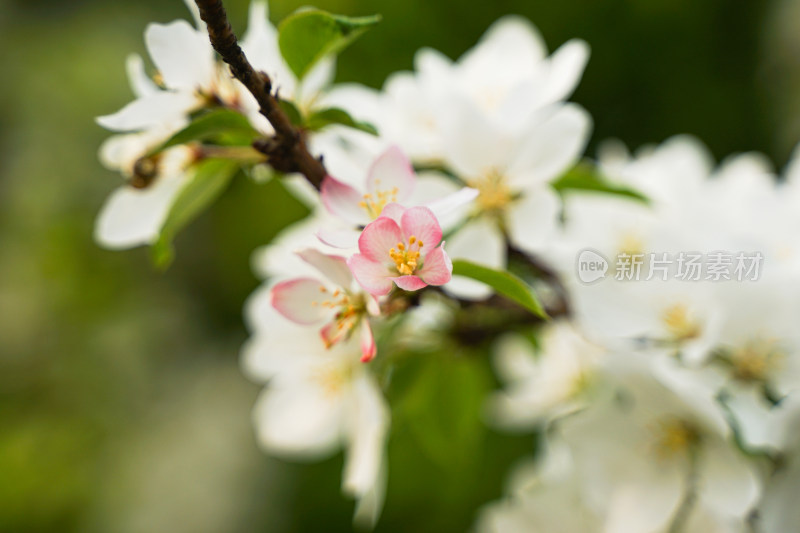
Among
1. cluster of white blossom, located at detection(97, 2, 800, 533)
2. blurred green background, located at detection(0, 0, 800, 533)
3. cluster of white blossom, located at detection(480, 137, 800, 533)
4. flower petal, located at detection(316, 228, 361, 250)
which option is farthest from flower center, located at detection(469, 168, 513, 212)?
blurred green background, located at detection(0, 0, 800, 533)

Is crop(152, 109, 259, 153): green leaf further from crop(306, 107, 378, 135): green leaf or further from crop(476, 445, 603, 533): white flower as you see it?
crop(476, 445, 603, 533): white flower

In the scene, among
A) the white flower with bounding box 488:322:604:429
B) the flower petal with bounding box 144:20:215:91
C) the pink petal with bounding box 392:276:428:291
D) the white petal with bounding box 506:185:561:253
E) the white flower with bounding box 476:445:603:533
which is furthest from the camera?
the white flower with bounding box 488:322:604:429

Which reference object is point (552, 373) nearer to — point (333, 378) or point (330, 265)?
point (333, 378)

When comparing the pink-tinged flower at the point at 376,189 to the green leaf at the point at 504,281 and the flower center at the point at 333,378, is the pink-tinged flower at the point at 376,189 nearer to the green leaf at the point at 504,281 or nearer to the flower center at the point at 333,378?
the green leaf at the point at 504,281

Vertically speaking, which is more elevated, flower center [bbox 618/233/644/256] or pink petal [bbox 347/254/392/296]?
pink petal [bbox 347/254/392/296]

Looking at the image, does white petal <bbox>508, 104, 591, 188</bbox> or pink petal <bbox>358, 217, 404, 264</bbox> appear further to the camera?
white petal <bbox>508, 104, 591, 188</bbox>

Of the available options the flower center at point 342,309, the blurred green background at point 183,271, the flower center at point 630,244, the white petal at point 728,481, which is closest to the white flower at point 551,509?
the white petal at point 728,481
